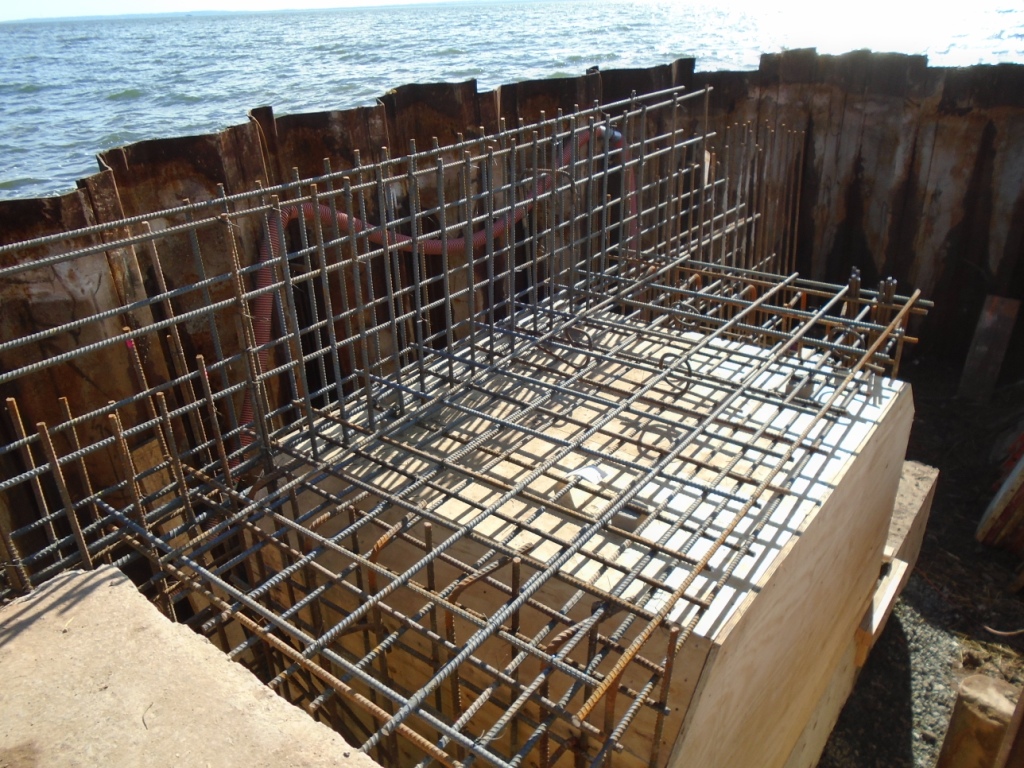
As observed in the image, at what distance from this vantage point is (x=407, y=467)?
439cm

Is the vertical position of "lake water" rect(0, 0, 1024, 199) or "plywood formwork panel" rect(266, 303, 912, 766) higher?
"lake water" rect(0, 0, 1024, 199)

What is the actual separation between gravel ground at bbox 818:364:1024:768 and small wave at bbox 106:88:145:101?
64.1ft

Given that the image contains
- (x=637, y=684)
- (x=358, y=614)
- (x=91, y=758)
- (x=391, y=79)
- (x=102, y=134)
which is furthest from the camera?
(x=391, y=79)

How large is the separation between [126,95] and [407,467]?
1994 cm

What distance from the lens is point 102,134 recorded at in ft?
47.4

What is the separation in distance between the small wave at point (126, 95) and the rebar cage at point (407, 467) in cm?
1725

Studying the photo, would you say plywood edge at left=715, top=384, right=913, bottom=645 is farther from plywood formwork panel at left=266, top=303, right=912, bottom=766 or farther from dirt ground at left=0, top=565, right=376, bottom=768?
dirt ground at left=0, top=565, right=376, bottom=768

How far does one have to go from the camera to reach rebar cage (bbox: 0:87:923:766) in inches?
124

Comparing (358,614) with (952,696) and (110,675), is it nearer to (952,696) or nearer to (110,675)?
(110,675)

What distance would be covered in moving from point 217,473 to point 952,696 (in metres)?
5.89

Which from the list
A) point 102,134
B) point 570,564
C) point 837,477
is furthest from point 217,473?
point 102,134

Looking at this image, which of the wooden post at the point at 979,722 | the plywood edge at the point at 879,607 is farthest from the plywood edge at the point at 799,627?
the wooden post at the point at 979,722

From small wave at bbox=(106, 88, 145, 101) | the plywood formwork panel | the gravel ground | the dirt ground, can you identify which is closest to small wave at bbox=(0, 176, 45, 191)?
the plywood formwork panel

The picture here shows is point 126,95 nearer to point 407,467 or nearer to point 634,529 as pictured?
point 407,467
